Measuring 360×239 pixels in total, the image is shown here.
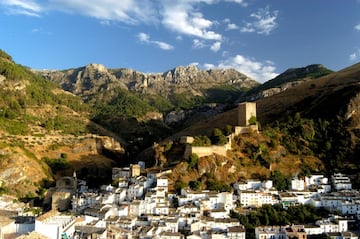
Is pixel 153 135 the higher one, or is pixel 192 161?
pixel 153 135

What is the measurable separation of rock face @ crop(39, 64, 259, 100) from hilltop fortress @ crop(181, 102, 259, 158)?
82.8m

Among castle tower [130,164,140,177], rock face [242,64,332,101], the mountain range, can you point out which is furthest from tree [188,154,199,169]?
rock face [242,64,332,101]

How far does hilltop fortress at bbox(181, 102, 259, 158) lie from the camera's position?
167 feet

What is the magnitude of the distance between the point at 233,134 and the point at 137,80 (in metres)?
118

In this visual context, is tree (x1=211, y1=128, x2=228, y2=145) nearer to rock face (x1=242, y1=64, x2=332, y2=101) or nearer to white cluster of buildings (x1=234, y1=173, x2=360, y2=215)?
white cluster of buildings (x1=234, y1=173, x2=360, y2=215)

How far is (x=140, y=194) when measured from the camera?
148 feet

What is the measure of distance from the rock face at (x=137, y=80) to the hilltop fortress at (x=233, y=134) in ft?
272

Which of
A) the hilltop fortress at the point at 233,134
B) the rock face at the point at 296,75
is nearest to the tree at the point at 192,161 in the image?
the hilltop fortress at the point at 233,134

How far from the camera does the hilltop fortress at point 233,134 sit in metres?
51.0

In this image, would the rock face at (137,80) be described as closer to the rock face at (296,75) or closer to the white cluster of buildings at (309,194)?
the rock face at (296,75)

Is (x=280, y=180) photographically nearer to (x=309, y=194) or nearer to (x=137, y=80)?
(x=309, y=194)

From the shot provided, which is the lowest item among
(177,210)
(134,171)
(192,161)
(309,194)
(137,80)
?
(177,210)

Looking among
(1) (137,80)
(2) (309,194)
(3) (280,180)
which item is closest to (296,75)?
(1) (137,80)

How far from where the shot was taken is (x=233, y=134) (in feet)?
186
